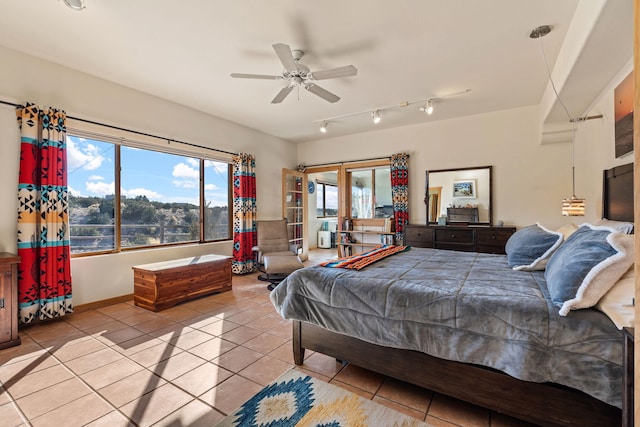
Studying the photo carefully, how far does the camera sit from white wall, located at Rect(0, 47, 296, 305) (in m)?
2.71

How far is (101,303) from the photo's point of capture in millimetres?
3305

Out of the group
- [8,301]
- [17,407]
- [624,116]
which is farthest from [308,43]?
[8,301]

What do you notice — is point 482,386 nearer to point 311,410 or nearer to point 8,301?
point 311,410

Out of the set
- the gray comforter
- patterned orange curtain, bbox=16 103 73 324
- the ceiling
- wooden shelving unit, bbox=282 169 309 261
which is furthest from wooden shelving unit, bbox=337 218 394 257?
patterned orange curtain, bbox=16 103 73 324

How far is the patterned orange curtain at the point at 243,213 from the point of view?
4910 mm

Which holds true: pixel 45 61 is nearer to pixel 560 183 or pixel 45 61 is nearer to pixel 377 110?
pixel 377 110

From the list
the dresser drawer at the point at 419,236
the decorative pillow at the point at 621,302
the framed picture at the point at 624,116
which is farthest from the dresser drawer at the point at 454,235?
the decorative pillow at the point at 621,302

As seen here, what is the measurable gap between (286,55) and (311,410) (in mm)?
2544

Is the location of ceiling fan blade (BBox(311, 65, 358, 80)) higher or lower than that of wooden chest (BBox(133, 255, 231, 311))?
higher

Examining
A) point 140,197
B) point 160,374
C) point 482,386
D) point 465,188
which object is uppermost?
point 465,188

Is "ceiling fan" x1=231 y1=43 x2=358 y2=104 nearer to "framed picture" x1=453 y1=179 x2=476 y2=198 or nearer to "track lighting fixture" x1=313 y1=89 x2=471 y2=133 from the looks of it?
"track lighting fixture" x1=313 y1=89 x2=471 y2=133

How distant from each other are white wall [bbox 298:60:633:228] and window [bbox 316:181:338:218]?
3.46m

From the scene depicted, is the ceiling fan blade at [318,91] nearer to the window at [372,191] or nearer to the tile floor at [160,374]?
the tile floor at [160,374]

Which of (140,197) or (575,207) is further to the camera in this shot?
(140,197)
